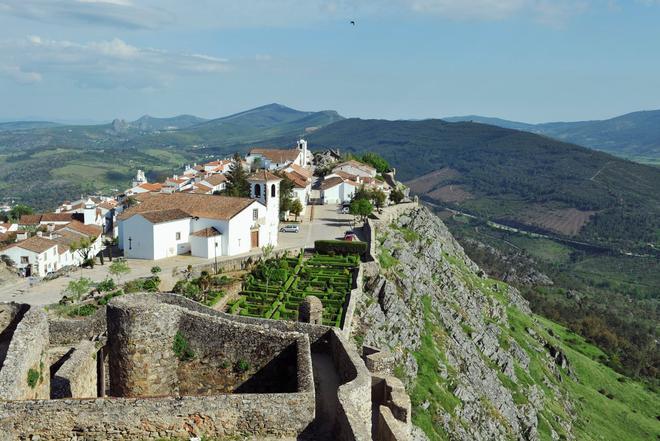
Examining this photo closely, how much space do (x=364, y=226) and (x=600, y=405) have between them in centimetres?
3896

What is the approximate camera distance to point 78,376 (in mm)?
16609

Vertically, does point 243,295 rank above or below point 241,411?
below

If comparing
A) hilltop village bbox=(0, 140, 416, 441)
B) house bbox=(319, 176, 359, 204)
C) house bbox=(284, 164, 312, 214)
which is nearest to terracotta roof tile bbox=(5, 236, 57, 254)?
hilltop village bbox=(0, 140, 416, 441)

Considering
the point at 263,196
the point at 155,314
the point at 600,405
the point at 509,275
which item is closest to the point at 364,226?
the point at 263,196

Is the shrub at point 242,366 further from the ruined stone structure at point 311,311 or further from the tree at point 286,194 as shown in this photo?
the tree at point 286,194

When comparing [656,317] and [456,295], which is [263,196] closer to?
[456,295]

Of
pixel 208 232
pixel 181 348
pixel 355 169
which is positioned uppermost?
pixel 181 348

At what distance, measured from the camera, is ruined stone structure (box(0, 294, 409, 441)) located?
12234 millimetres

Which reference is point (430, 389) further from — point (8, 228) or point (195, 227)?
point (8, 228)

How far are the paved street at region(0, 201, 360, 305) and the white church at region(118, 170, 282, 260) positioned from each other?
1.31 m

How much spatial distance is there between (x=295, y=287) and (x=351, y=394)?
3312 centimetres

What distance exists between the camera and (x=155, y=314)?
608 inches

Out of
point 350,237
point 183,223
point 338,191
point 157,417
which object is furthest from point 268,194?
point 157,417

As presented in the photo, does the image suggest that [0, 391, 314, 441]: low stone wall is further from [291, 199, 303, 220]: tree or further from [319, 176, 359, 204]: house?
[319, 176, 359, 204]: house
